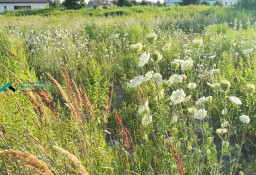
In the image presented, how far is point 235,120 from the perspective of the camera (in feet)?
9.53

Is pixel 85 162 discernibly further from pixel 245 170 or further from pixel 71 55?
pixel 71 55

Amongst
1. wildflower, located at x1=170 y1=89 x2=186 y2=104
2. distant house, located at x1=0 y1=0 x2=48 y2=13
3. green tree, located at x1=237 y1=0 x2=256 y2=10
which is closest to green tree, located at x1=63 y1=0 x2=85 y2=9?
distant house, located at x1=0 y1=0 x2=48 y2=13

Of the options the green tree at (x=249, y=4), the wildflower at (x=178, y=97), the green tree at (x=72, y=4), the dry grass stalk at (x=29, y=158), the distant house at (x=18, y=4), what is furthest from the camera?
the distant house at (x=18, y=4)

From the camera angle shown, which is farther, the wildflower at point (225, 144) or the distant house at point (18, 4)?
the distant house at point (18, 4)

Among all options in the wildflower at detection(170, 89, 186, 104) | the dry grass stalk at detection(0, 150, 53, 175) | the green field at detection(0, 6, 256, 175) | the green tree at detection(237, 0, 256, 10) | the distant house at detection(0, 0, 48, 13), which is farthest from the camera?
the distant house at detection(0, 0, 48, 13)

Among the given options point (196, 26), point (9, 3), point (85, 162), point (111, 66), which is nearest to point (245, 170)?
point (85, 162)

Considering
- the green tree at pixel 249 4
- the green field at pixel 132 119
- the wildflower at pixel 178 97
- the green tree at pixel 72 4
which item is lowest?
the green field at pixel 132 119

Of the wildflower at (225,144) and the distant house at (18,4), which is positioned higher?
the distant house at (18,4)

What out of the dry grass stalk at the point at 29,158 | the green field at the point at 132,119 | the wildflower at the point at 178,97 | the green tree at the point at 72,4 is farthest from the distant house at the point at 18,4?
the dry grass stalk at the point at 29,158

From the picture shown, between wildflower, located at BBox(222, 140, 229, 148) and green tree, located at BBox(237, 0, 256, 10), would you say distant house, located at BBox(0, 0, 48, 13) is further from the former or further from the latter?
wildflower, located at BBox(222, 140, 229, 148)

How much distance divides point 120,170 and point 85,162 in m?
0.30

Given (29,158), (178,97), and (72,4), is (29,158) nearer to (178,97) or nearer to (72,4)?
(178,97)

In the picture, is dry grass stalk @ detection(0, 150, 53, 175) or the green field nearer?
dry grass stalk @ detection(0, 150, 53, 175)

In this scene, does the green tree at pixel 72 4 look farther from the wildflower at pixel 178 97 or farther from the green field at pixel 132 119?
the wildflower at pixel 178 97
